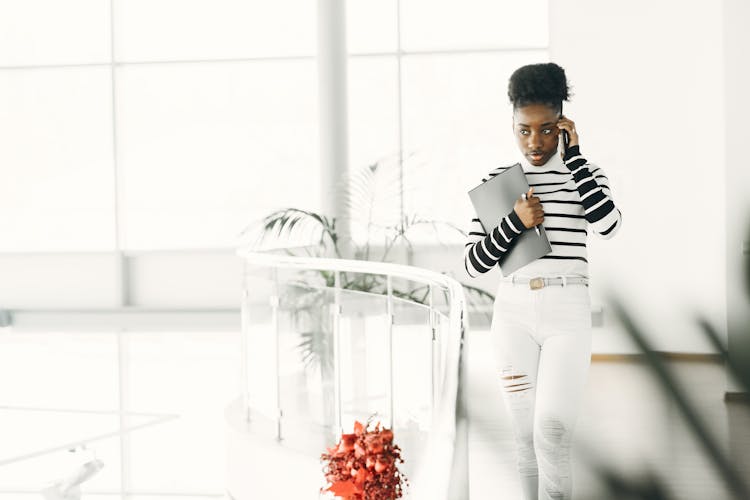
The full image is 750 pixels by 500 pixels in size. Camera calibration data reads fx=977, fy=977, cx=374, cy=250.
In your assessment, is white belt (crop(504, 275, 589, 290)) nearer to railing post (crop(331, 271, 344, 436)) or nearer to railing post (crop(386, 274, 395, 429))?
railing post (crop(386, 274, 395, 429))

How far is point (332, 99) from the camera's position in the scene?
7812 mm

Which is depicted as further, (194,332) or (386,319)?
(194,332)

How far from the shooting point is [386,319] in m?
3.72

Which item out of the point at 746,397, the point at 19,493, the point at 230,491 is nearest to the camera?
the point at 746,397

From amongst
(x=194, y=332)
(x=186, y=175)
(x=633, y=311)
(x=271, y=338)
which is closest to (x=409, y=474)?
(x=271, y=338)

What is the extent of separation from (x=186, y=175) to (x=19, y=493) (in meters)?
3.64

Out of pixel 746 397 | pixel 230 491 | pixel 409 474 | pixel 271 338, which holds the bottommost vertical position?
pixel 230 491

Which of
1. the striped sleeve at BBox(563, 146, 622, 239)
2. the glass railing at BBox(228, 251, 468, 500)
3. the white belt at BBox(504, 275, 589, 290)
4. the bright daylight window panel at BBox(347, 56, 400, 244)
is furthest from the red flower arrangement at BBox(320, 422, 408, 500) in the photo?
the bright daylight window panel at BBox(347, 56, 400, 244)

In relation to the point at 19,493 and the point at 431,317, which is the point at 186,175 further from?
the point at 431,317

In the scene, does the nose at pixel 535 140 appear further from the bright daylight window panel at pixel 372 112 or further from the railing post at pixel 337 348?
the bright daylight window panel at pixel 372 112

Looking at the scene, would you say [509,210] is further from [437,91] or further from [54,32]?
[54,32]

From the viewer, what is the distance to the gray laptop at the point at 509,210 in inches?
84.0

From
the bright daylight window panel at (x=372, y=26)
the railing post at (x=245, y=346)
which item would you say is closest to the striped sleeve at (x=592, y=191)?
the railing post at (x=245, y=346)

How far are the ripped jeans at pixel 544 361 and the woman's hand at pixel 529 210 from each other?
15cm
